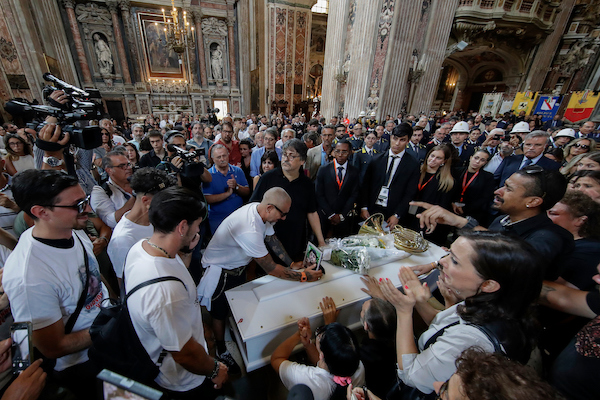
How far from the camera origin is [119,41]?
41.6ft

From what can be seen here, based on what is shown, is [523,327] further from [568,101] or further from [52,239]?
[568,101]

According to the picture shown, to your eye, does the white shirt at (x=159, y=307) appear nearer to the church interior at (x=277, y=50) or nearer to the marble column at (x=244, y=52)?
the church interior at (x=277, y=50)

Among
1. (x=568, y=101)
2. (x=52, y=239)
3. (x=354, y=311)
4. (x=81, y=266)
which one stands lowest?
(x=354, y=311)

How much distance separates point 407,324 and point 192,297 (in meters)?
1.24

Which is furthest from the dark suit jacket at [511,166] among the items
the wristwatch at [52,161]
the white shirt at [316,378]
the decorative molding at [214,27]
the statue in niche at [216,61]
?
the decorative molding at [214,27]

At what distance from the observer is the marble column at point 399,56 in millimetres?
9430

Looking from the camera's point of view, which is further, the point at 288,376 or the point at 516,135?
the point at 516,135

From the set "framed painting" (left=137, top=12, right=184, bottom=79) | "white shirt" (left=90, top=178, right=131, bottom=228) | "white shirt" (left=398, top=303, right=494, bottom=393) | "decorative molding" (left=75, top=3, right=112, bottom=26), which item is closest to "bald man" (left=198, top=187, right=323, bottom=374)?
"white shirt" (left=398, top=303, right=494, bottom=393)

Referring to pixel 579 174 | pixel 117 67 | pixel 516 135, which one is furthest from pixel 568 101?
pixel 117 67

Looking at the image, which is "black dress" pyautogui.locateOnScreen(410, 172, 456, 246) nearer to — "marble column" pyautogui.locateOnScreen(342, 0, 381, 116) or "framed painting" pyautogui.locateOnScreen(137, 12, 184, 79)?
"marble column" pyautogui.locateOnScreen(342, 0, 381, 116)

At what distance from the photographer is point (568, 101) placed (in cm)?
1254

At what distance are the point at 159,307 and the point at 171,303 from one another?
Answer: 0.16 ft

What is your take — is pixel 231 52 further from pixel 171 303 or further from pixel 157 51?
pixel 171 303

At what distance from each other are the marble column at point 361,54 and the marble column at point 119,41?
12.6m
